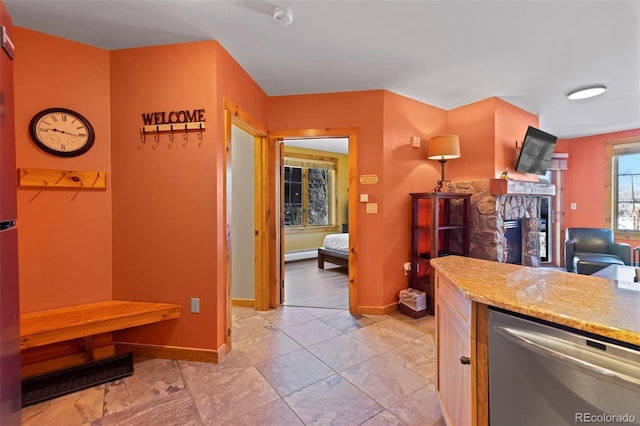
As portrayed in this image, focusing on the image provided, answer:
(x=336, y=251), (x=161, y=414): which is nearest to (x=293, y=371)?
(x=161, y=414)

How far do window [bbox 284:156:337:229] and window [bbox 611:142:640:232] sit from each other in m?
5.33

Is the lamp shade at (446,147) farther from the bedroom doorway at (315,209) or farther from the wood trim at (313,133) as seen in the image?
the bedroom doorway at (315,209)

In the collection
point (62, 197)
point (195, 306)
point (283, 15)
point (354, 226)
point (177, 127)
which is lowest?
point (195, 306)

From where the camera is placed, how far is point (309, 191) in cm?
687

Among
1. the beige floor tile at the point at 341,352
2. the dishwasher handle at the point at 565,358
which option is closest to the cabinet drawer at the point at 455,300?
the dishwasher handle at the point at 565,358

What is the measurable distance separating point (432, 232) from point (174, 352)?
2727 millimetres

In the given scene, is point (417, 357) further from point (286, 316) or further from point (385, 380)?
point (286, 316)

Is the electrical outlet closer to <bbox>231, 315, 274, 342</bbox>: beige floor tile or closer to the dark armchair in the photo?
<bbox>231, 315, 274, 342</bbox>: beige floor tile

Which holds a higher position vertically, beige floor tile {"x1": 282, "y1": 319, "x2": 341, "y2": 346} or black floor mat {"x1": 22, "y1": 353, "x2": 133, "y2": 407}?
black floor mat {"x1": 22, "y1": 353, "x2": 133, "y2": 407}

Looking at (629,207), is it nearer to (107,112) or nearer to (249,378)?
(249,378)

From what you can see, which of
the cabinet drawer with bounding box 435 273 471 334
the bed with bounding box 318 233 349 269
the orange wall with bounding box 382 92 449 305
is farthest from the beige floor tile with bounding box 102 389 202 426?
the bed with bounding box 318 233 349 269

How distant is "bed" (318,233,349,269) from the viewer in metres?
5.02

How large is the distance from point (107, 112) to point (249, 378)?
239cm

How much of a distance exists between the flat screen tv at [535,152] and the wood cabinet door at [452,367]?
2.92 meters
